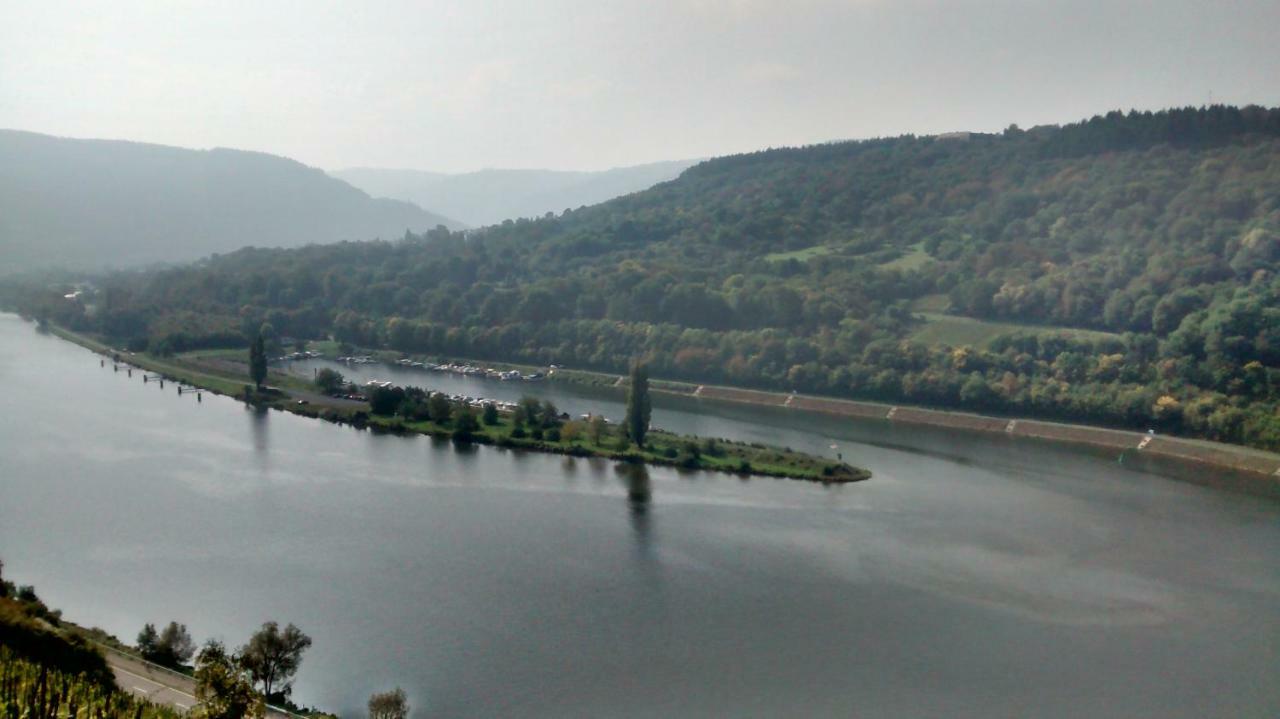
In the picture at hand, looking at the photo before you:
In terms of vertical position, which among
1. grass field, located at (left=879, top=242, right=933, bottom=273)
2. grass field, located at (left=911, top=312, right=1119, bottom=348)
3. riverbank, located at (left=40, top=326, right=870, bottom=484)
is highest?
grass field, located at (left=879, top=242, right=933, bottom=273)

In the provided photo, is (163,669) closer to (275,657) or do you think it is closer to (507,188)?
(275,657)

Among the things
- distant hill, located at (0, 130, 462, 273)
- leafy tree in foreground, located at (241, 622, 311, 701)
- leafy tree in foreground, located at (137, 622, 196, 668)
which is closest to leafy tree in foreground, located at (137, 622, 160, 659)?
leafy tree in foreground, located at (137, 622, 196, 668)

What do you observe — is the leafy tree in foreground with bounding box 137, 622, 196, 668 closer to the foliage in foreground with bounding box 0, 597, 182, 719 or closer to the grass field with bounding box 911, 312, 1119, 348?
the foliage in foreground with bounding box 0, 597, 182, 719

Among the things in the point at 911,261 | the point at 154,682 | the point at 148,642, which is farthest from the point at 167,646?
the point at 911,261

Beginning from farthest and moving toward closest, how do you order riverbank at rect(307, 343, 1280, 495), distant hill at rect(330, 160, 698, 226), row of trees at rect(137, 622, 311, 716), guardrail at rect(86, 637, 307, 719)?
distant hill at rect(330, 160, 698, 226), riverbank at rect(307, 343, 1280, 495), row of trees at rect(137, 622, 311, 716), guardrail at rect(86, 637, 307, 719)

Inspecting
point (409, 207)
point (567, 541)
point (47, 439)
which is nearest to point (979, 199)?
point (567, 541)

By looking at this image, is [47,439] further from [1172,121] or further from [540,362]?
[1172,121]
